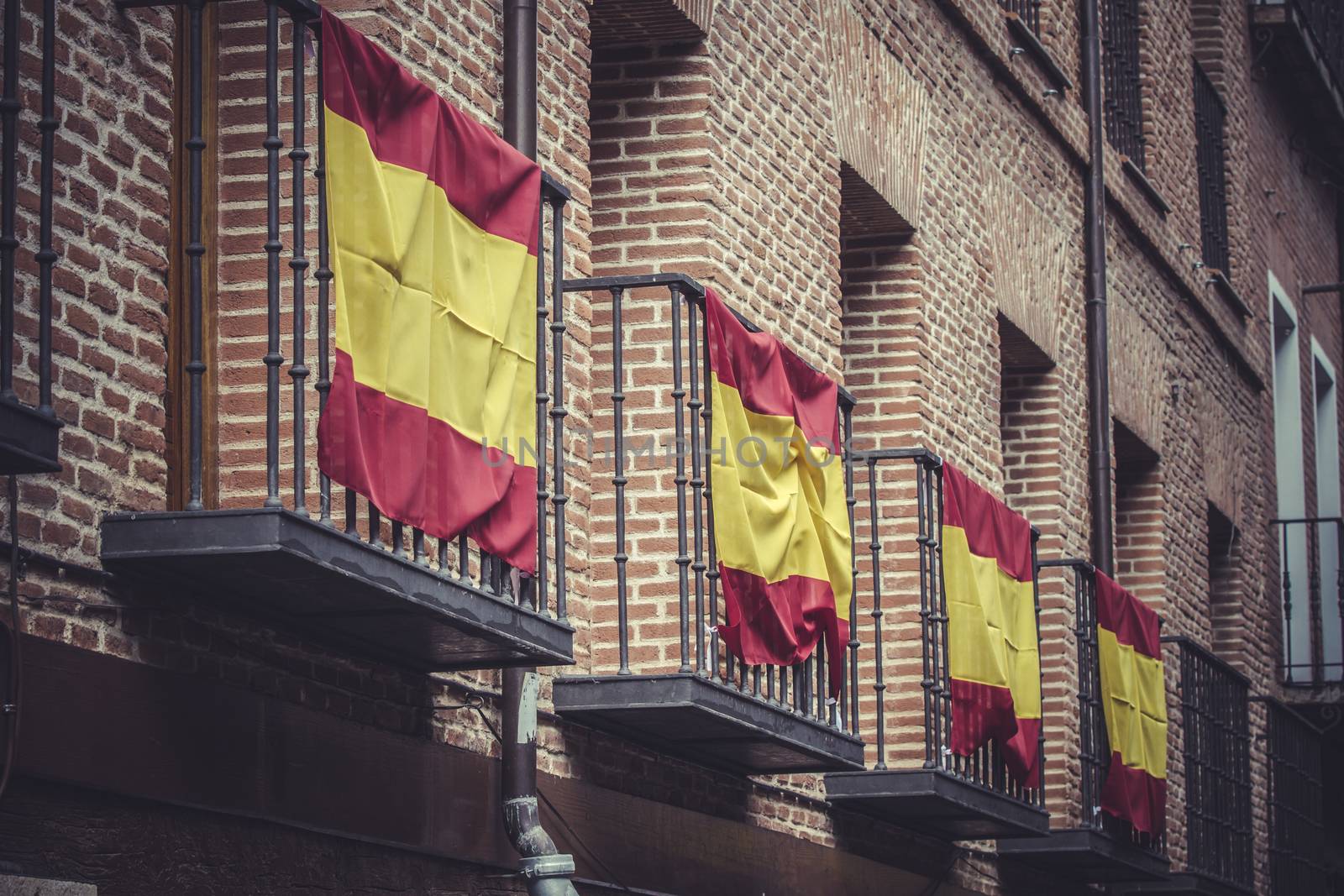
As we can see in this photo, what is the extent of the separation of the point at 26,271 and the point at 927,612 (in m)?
5.53

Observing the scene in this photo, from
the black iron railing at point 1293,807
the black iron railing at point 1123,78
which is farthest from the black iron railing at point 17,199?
the black iron railing at point 1293,807

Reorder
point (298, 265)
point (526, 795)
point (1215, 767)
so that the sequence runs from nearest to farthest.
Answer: point (298, 265)
point (526, 795)
point (1215, 767)

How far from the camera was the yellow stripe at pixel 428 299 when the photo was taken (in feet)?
20.4

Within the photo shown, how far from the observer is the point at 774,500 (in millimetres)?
8727

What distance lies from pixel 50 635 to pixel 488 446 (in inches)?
61.6

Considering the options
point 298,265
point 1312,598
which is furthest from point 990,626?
point 1312,598

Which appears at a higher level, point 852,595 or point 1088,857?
point 852,595

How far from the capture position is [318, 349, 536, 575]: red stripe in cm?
610

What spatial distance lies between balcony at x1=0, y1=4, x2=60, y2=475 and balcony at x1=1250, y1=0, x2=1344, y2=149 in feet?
57.0

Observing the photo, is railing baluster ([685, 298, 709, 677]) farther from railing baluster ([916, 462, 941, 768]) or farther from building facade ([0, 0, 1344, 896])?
railing baluster ([916, 462, 941, 768])

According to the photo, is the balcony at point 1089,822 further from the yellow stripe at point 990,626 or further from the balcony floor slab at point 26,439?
the balcony floor slab at point 26,439

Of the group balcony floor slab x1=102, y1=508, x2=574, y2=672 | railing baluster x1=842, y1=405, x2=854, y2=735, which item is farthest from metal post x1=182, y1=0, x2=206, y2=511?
railing baluster x1=842, y1=405, x2=854, y2=735

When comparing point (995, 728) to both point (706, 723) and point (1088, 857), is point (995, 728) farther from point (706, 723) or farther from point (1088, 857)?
point (706, 723)

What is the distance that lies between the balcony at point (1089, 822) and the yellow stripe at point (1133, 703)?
0.22 ft
